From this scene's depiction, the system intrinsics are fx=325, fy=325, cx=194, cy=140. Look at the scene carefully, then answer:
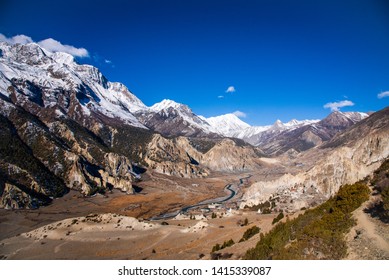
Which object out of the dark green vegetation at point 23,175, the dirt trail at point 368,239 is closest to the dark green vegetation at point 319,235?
the dirt trail at point 368,239

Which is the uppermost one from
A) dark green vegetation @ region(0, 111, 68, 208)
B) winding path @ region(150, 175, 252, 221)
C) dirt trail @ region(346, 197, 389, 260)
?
dark green vegetation @ region(0, 111, 68, 208)

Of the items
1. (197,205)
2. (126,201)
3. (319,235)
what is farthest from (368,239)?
(126,201)

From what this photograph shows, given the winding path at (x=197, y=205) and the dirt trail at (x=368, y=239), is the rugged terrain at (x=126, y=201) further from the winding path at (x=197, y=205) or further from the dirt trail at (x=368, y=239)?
the winding path at (x=197, y=205)

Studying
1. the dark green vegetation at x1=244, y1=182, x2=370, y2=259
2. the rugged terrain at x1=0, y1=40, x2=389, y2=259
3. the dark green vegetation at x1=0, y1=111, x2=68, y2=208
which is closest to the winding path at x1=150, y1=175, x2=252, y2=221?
the rugged terrain at x1=0, y1=40, x2=389, y2=259

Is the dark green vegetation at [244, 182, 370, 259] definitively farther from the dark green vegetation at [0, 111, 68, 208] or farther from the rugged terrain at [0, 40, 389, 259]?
the dark green vegetation at [0, 111, 68, 208]
